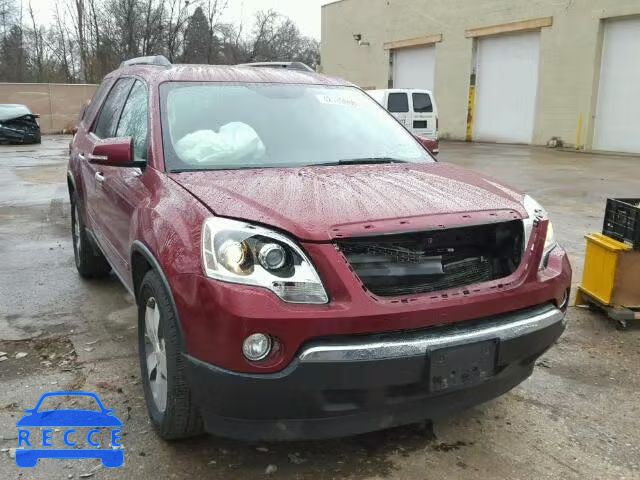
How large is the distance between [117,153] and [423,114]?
49.8ft

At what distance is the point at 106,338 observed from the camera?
4059 millimetres

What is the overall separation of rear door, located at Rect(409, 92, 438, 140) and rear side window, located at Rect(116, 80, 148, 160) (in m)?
14.0

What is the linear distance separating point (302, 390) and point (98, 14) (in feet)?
137

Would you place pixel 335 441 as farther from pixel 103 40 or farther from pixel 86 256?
pixel 103 40

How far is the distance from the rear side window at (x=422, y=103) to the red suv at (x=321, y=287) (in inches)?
577

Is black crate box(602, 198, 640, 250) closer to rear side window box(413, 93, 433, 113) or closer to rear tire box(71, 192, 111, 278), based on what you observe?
rear tire box(71, 192, 111, 278)

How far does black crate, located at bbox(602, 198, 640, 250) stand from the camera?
166 inches

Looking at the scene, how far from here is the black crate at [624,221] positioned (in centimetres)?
421

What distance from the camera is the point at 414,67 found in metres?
27.8

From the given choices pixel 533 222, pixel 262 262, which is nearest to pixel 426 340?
pixel 262 262

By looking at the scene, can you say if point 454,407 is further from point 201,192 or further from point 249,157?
point 249,157

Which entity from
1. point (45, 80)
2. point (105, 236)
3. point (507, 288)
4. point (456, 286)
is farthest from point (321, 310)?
point (45, 80)

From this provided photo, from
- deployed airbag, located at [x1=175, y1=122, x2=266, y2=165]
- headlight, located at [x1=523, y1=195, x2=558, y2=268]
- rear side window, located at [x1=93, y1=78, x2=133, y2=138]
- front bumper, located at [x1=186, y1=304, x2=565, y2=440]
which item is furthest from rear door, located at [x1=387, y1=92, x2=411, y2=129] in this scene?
front bumper, located at [x1=186, y1=304, x2=565, y2=440]

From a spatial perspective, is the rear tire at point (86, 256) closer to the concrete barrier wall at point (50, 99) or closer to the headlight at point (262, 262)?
the headlight at point (262, 262)
